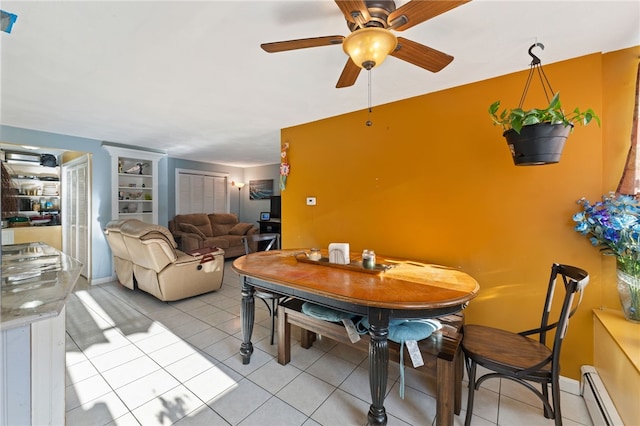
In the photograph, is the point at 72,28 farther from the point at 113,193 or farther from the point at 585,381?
the point at 585,381

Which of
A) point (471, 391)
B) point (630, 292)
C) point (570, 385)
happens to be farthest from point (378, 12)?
point (570, 385)

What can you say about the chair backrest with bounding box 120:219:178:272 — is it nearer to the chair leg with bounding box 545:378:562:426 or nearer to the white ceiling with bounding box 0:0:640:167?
the white ceiling with bounding box 0:0:640:167

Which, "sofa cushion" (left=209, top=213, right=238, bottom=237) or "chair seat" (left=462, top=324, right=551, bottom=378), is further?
"sofa cushion" (left=209, top=213, right=238, bottom=237)

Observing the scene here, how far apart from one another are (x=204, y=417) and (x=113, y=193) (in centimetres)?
411

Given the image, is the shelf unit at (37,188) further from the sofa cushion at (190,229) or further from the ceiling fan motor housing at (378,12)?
the ceiling fan motor housing at (378,12)

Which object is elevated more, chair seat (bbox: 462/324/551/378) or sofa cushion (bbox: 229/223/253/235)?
sofa cushion (bbox: 229/223/253/235)

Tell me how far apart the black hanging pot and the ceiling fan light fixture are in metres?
0.99

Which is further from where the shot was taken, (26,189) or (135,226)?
(26,189)

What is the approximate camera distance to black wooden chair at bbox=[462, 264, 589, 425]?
128 centimetres

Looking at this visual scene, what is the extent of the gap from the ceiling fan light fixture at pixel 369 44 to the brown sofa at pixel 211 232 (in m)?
5.03

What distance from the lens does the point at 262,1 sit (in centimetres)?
130

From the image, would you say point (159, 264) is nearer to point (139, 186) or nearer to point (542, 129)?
point (139, 186)

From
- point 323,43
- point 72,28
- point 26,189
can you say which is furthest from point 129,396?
point 26,189

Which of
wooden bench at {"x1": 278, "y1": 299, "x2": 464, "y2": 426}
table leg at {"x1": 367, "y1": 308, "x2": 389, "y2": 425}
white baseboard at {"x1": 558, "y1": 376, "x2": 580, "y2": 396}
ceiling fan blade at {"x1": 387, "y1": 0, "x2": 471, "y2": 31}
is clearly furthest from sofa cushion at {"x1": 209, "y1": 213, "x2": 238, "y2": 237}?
white baseboard at {"x1": 558, "y1": 376, "x2": 580, "y2": 396}
